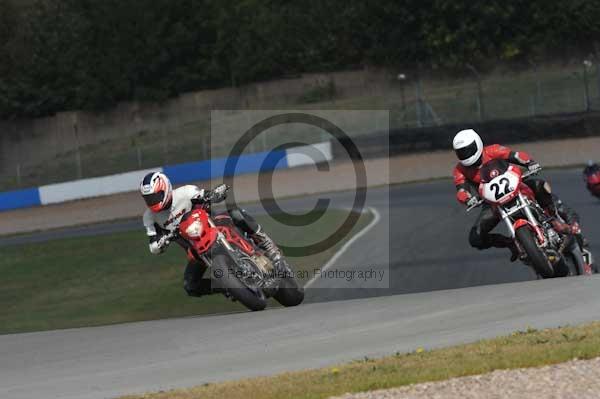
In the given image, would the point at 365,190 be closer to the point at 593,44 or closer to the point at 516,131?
the point at 516,131

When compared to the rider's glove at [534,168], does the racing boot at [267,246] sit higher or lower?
lower

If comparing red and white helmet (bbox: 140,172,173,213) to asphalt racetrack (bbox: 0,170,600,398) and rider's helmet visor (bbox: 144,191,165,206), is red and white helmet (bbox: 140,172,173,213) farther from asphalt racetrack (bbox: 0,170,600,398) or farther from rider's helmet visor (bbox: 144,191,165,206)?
asphalt racetrack (bbox: 0,170,600,398)

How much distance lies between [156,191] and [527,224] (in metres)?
4.05

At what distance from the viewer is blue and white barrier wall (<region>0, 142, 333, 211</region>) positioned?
114ft

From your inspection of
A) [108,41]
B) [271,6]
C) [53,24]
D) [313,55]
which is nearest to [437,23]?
[313,55]

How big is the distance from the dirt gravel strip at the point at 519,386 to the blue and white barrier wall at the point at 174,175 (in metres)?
26.7

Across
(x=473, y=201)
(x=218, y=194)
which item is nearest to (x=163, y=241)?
(x=218, y=194)

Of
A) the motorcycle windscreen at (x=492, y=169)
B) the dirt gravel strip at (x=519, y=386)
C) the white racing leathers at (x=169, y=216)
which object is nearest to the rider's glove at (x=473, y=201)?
the motorcycle windscreen at (x=492, y=169)

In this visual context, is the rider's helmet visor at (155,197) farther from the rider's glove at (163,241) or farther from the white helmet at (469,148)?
the white helmet at (469,148)

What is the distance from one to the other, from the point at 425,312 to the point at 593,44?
3767cm

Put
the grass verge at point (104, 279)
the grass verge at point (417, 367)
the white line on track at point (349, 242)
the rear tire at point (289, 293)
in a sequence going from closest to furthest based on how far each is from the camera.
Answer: the grass verge at point (417, 367)
the rear tire at point (289, 293)
the grass verge at point (104, 279)
the white line on track at point (349, 242)

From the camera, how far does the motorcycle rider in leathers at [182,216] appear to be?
12320mm

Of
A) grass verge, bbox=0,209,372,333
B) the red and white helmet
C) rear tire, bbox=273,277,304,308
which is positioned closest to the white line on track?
grass verge, bbox=0,209,372,333

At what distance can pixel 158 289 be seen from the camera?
18.4 meters
